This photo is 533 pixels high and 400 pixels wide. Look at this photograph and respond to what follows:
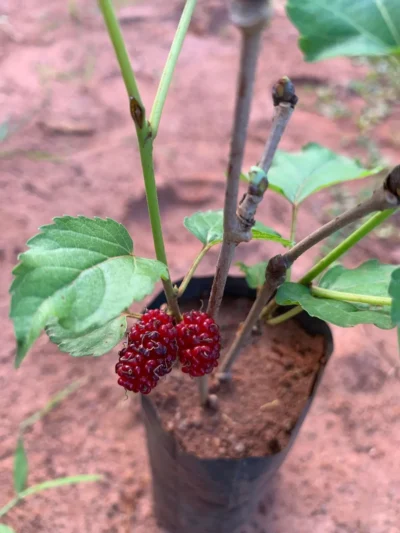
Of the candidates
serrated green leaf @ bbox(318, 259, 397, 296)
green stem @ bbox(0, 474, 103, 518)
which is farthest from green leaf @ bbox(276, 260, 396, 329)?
green stem @ bbox(0, 474, 103, 518)

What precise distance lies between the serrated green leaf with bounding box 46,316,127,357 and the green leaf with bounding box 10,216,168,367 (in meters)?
0.10

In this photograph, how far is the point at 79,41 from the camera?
6.82ft

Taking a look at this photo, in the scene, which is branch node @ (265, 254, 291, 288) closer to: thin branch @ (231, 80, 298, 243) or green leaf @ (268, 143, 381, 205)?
thin branch @ (231, 80, 298, 243)

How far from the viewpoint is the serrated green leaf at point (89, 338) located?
0.53m

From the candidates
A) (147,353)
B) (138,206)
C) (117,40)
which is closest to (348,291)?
(147,353)

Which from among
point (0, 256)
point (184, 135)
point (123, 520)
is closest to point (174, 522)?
point (123, 520)

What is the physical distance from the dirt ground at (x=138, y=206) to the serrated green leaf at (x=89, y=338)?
505mm

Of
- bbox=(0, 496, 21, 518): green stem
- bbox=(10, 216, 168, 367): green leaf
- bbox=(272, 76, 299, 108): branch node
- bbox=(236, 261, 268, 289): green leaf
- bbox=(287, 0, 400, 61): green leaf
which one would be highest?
bbox=(287, 0, 400, 61): green leaf

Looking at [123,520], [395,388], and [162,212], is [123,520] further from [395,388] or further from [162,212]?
[162,212]

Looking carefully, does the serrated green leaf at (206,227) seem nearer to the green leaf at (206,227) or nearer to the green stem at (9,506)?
the green leaf at (206,227)

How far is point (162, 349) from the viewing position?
51 centimetres

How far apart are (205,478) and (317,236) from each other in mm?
396

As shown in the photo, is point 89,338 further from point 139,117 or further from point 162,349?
point 139,117

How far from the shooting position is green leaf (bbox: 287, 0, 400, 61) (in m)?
0.38
